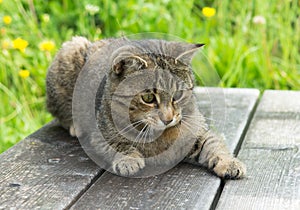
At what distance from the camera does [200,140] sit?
2.60 m

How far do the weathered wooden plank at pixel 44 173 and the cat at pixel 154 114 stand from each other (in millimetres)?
140

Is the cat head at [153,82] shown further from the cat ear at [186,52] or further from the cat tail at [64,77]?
the cat tail at [64,77]

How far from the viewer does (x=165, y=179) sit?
2258 mm

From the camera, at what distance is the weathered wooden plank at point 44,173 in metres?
2.05

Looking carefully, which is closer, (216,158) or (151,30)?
(216,158)

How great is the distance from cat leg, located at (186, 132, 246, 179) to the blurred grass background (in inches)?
A: 64.1

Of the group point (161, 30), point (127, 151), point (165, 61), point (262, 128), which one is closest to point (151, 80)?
point (165, 61)

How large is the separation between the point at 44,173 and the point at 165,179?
0.48 m

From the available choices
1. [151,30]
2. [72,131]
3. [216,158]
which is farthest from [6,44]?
[216,158]

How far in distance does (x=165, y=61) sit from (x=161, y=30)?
2.33 metres

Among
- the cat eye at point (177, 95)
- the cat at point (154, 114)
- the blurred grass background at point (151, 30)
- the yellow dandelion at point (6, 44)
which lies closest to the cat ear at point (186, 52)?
the cat at point (154, 114)

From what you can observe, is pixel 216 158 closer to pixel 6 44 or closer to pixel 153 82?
pixel 153 82

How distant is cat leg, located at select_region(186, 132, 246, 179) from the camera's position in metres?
2.27

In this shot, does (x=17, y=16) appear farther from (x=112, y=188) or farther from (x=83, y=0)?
(x=112, y=188)
